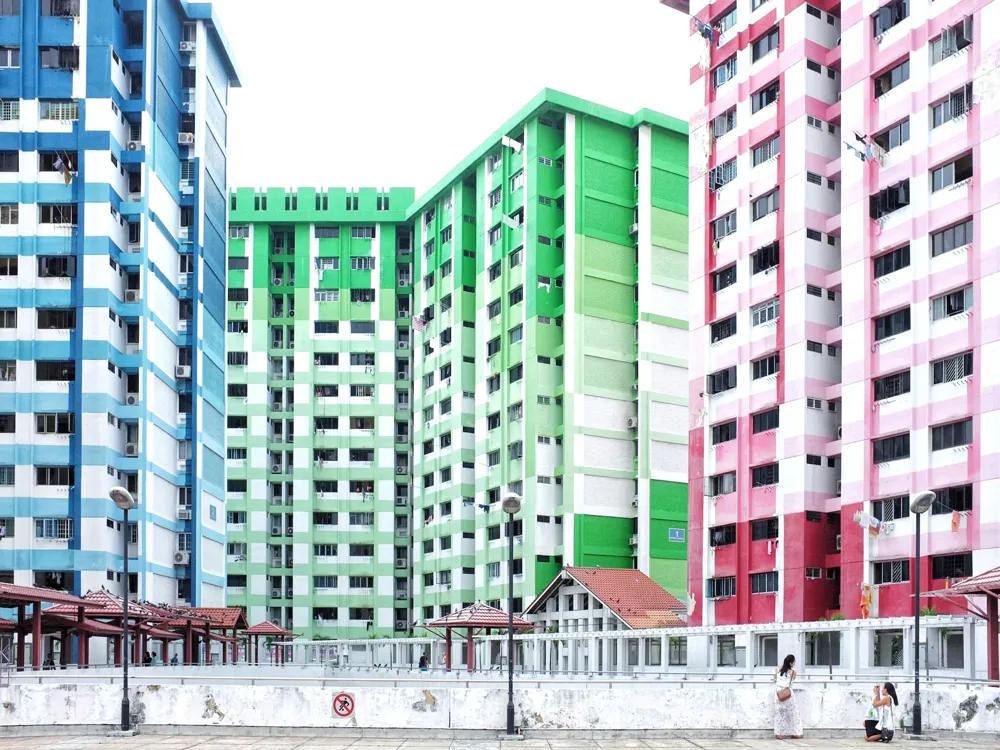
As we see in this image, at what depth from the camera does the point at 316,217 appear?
120 metres

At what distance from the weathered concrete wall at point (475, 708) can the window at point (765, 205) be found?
39414 mm

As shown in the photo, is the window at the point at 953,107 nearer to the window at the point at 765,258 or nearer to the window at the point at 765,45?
the window at the point at 765,258

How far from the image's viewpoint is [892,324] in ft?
195

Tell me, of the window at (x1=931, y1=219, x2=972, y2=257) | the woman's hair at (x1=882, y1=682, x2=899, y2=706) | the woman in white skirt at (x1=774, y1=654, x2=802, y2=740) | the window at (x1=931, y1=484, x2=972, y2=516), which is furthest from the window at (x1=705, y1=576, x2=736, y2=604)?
the woman in white skirt at (x1=774, y1=654, x2=802, y2=740)

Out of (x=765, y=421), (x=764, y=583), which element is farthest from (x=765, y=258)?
(x=764, y=583)

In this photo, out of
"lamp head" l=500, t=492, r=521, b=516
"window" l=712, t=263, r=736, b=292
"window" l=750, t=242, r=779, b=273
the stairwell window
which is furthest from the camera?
"window" l=712, t=263, r=736, b=292

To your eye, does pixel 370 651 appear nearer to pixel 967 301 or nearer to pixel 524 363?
pixel 524 363

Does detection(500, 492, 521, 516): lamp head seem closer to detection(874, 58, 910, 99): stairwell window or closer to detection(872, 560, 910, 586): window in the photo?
detection(872, 560, 910, 586): window

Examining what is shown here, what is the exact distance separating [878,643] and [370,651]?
6332 cm

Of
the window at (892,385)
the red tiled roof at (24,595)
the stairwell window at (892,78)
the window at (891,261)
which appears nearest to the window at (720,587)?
the window at (892,385)

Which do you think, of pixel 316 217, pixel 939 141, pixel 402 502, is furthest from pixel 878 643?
pixel 316 217

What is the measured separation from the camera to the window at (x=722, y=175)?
70062mm

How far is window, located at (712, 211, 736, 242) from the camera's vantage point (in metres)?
69.6

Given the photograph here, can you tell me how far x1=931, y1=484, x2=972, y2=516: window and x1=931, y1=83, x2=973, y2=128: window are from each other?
15.3 meters
